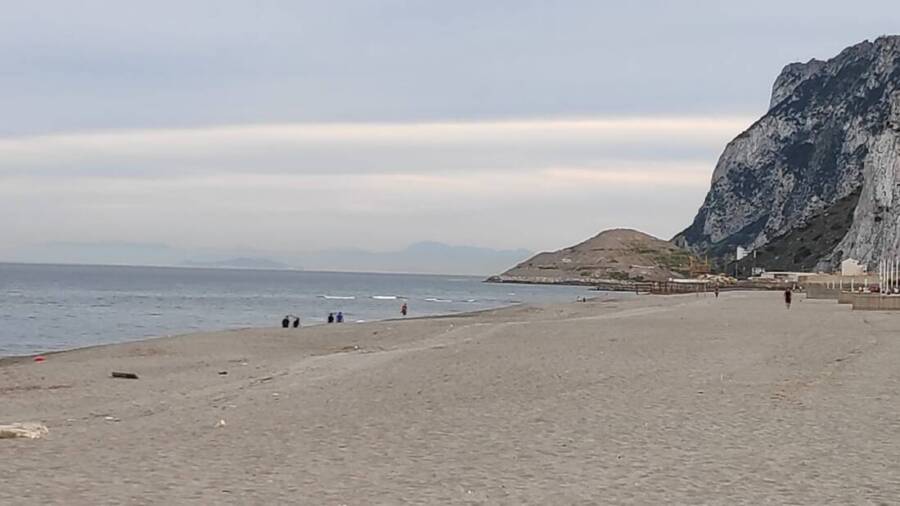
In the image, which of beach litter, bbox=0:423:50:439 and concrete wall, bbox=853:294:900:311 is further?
concrete wall, bbox=853:294:900:311

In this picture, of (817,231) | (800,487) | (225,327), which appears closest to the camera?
(800,487)

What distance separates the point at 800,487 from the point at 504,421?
4.80m

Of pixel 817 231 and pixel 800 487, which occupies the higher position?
pixel 817 231

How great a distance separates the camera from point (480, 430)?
12.7 metres

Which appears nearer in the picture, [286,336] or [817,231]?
[286,336]

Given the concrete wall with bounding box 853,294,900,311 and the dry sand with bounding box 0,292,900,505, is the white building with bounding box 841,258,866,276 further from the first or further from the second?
the dry sand with bounding box 0,292,900,505

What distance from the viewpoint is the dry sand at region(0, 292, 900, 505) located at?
9188 millimetres

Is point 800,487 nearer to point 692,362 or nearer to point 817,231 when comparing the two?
point 692,362

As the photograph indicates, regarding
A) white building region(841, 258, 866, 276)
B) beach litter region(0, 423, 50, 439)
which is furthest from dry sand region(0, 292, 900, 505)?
white building region(841, 258, 866, 276)

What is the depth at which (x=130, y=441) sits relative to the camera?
1224 cm

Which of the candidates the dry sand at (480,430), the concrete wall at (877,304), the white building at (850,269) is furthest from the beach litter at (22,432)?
the white building at (850,269)

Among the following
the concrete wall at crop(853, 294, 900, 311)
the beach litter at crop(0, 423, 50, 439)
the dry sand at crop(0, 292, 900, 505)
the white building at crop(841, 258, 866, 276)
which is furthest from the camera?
the white building at crop(841, 258, 866, 276)

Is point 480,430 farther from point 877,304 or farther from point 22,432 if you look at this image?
point 877,304

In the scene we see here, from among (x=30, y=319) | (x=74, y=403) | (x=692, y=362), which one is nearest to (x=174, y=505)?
(x=74, y=403)
